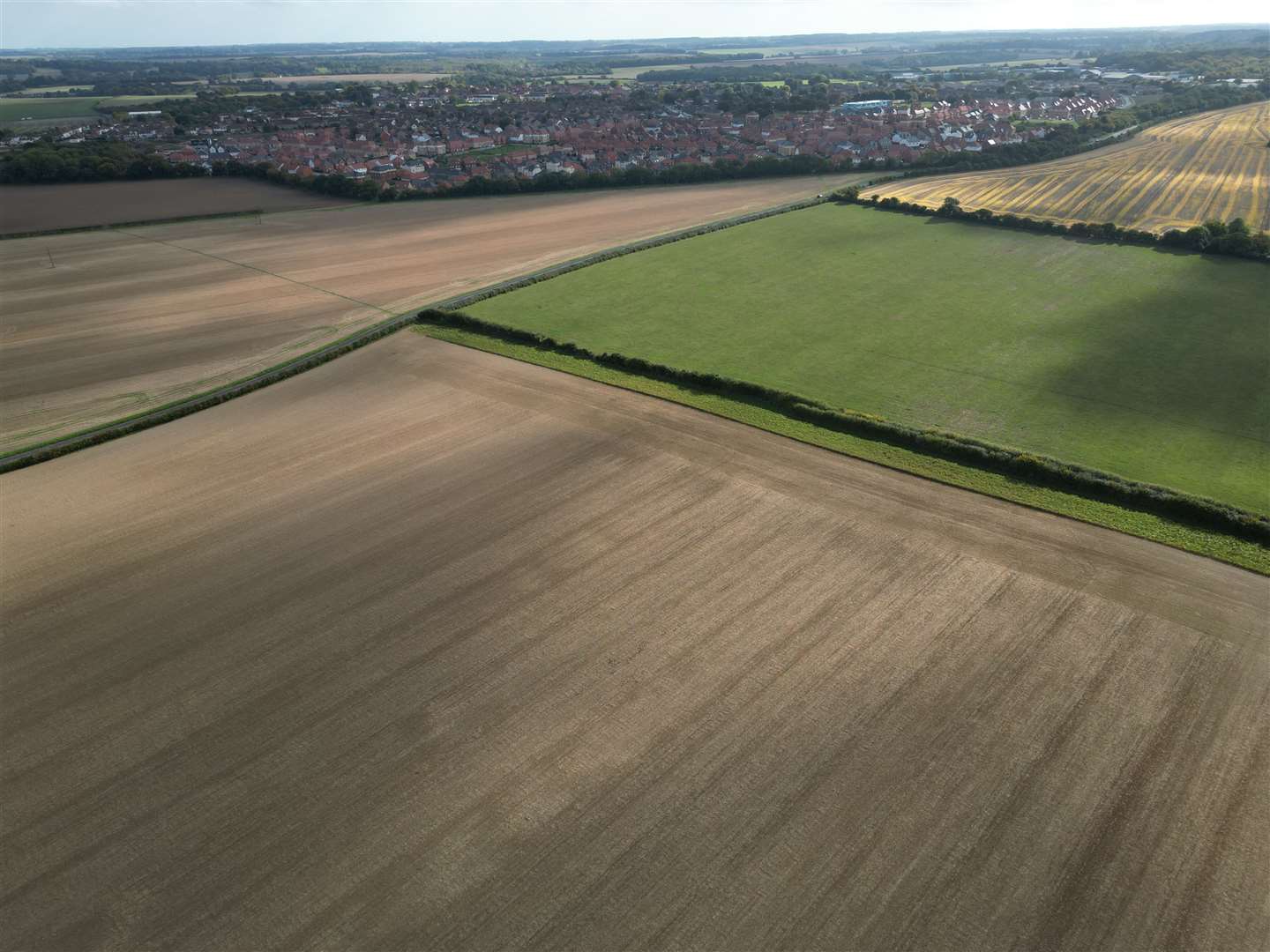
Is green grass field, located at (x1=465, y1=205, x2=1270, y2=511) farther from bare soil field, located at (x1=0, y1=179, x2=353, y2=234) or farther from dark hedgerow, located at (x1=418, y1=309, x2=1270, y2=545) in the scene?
bare soil field, located at (x1=0, y1=179, x2=353, y2=234)

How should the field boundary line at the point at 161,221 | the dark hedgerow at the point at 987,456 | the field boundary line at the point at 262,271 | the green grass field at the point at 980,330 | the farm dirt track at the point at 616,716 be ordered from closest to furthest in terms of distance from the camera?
the farm dirt track at the point at 616,716 < the dark hedgerow at the point at 987,456 < the green grass field at the point at 980,330 < the field boundary line at the point at 262,271 < the field boundary line at the point at 161,221

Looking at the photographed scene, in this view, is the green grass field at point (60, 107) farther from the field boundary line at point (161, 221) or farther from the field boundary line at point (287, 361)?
the field boundary line at point (287, 361)

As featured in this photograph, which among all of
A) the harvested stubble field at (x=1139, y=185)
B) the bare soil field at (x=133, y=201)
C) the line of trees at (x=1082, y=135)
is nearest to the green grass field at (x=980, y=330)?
the harvested stubble field at (x=1139, y=185)

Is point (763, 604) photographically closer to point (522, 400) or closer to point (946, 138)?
point (522, 400)

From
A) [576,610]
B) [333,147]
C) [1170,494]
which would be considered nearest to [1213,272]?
[1170,494]

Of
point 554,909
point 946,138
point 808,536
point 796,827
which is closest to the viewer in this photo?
point 554,909

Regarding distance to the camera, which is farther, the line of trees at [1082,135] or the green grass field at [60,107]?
the green grass field at [60,107]
